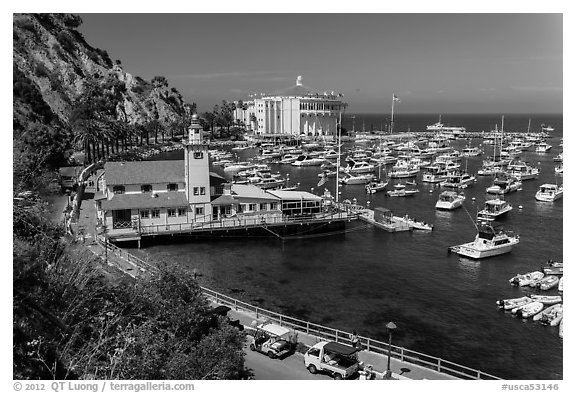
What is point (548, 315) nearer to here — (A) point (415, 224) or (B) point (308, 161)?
(A) point (415, 224)

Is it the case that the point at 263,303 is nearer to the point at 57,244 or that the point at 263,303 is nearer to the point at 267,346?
the point at 267,346

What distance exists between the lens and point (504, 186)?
2393 inches

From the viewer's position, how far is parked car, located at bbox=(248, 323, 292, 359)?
727 inches

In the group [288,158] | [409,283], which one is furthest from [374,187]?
[288,158]

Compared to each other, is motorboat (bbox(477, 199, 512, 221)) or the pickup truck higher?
motorboat (bbox(477, 199, 512, 221))

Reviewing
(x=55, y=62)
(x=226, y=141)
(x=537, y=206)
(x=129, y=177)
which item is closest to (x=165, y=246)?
(x=129, y=177)

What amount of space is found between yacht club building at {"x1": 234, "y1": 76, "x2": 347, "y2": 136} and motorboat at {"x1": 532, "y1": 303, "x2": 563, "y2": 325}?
4085 inches

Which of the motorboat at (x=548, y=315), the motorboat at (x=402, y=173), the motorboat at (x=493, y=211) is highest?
the motorboat at (x=402, y=173)

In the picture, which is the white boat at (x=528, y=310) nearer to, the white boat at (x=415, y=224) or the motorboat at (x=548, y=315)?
the motorboat at (x=548, y=315)

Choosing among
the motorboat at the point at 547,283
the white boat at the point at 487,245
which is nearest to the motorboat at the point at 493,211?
the white boat at the point at 487,245

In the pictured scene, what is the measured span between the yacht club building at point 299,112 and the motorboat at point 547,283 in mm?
99572

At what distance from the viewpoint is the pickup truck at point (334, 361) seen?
16.9 metres

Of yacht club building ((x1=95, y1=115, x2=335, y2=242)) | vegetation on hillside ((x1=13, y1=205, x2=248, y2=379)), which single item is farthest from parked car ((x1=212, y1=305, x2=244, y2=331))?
yacht club building ((x1=95, y1=115, x2=335, y2=242))

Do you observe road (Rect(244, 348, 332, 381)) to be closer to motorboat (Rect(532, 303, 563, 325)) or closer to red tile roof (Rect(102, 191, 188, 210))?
motorboat (Rect(532, 303, 563, 325))
